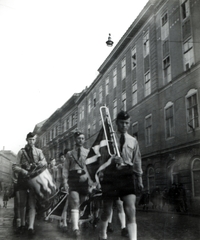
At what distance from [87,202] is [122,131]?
0.99 metres

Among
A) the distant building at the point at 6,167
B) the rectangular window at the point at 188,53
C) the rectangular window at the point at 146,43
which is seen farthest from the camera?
the rectangular window at the point at 188,53

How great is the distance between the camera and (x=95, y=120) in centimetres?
359

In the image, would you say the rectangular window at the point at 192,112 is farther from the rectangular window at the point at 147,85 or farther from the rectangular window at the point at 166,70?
the rectangular window at the point at 147,85

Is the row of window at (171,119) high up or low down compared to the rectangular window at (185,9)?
down

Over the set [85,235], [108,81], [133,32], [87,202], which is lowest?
[85,235]

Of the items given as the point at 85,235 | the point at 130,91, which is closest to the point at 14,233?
the point at 85,235

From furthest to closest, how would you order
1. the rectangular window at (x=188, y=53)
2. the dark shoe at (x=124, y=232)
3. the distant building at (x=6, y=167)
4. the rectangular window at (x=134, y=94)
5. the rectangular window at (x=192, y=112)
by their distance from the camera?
the rectangular window at (x=188, y=53) → the rectangular window at (x=134, y=94) → the rectangular window at (x=192, y=112) → the distant building at (x=6, y=167) → the dark shoe at (x=124, y=232)

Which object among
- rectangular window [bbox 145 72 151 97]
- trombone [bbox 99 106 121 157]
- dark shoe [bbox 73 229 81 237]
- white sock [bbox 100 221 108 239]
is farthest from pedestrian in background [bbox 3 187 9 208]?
rectangular window [bbox 145 72 151 97]

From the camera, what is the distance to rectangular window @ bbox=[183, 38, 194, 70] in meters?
4.34

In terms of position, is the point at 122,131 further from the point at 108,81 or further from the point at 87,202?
the point at 108,81

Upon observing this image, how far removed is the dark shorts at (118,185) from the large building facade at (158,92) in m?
0.67

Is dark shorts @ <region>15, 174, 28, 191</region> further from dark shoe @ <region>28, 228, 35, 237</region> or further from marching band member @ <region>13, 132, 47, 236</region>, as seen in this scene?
dark shoe @ <region>28, 228, 35, 237</region>

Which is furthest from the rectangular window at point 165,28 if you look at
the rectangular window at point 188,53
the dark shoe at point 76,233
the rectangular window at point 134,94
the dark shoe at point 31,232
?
the dark shoe at point 31,232

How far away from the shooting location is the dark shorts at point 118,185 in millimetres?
2777
